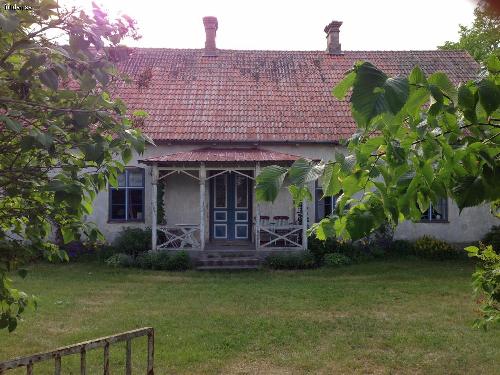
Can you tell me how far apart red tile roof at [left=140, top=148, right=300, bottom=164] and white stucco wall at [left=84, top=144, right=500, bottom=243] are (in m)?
0.66

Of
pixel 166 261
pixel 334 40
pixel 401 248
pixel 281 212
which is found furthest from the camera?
pixel 334 40

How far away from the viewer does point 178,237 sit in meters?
14.5

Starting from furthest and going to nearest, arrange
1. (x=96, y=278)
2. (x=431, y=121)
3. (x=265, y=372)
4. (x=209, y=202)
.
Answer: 1. (x=209, y=202)
2. (x=96, y=278)
3. (x=265, y=372)
4. (x=431, y=121)

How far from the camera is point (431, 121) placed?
1714mm

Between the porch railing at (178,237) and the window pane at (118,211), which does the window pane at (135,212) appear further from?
the porch railing at (178,237)

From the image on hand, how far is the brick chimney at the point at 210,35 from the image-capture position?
19.9 metres

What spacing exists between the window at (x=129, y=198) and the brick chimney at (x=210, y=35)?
6222mm

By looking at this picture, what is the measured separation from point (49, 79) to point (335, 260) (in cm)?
1295

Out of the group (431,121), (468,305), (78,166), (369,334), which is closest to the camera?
(431,121)

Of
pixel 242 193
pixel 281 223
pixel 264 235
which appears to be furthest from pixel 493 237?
pixel 242 193

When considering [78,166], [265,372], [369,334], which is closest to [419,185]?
[78,166]

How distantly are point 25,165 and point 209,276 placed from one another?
10.4m

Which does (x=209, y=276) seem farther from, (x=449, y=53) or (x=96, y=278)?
(x=449, y=53)

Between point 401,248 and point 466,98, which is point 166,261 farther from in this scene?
point 466,98
